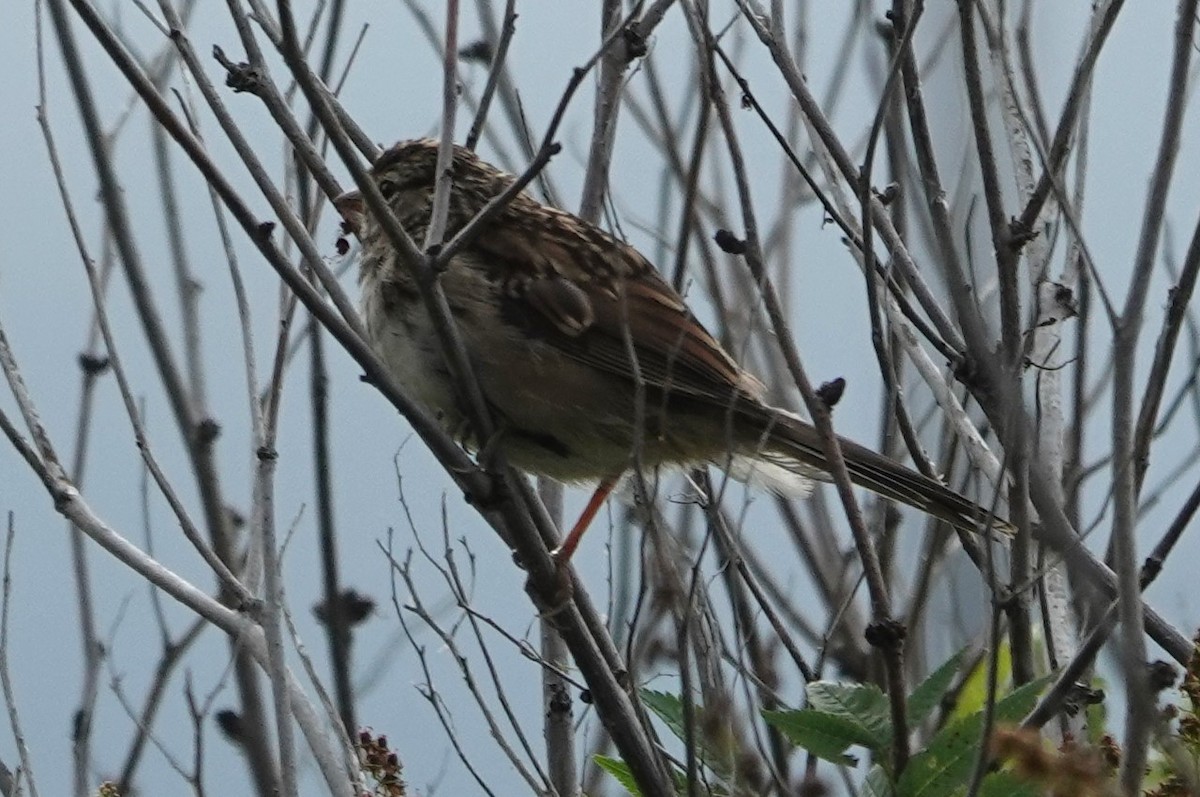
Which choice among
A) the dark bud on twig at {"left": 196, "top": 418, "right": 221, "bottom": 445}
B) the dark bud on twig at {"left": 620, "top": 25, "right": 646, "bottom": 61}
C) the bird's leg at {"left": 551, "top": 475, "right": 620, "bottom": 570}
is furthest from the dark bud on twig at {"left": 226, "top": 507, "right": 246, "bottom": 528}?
the dark bud on twig at {"left": 620, "top": 25, "right": 646, "bottom": 61}

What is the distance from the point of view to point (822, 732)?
2594 mm

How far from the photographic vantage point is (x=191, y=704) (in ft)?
12.1

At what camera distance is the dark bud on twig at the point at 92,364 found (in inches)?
177

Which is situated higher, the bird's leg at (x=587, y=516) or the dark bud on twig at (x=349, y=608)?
the bird's leg at (x=587, y=516)

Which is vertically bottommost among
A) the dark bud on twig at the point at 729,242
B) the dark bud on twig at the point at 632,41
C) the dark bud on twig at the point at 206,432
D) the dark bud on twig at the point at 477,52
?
the dark bud on twig at the point at 729,242

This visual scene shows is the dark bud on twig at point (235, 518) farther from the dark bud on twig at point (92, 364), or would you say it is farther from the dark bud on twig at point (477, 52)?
the dark bud on twig at point (477, 52)

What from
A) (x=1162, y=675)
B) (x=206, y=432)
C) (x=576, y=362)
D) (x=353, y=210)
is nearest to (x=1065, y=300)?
(x=576, y=362)

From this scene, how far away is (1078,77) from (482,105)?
1154 mm

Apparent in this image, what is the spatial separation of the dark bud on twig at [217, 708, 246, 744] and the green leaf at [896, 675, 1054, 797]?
Result: 2005 millimetres

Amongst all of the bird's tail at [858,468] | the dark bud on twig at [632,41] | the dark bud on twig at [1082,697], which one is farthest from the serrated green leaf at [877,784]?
the dark bud on twig at [632,41]

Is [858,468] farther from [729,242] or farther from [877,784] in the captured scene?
[877,784]

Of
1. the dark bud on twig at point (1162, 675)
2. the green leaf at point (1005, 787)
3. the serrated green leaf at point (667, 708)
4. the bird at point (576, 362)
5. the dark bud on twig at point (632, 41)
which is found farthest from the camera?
the dark bud on twig at point (632, 41)

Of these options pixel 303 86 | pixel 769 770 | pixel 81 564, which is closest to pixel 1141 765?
pixel 769 770

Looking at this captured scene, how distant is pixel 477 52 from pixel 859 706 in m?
2.84
